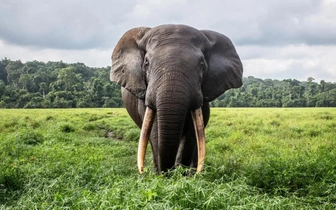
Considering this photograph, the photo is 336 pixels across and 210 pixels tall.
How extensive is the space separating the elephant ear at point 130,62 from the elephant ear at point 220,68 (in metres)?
0.97

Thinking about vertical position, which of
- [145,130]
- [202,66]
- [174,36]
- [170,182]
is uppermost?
[174,36]

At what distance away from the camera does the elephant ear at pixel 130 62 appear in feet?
19.4

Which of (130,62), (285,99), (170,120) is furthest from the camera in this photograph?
(285,99)

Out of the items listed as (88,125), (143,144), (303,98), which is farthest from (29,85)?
(143,144)

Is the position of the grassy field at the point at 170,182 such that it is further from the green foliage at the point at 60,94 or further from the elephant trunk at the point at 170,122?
the green foliage at the point at 60,94

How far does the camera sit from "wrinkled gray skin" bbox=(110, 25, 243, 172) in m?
4.87

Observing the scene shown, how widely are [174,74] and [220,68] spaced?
152cm

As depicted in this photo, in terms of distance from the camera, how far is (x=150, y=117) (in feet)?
17.7

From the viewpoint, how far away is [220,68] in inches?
244

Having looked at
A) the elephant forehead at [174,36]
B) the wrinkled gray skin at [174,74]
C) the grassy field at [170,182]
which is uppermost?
the elephant forehead at [174,36]

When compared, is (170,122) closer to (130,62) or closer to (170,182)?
(170,182)

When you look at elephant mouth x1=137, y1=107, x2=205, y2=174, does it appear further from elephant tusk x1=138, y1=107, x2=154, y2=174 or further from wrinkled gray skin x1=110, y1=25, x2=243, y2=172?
wrinkled gray skin x1=110, y1=25, x2=243, y2=172

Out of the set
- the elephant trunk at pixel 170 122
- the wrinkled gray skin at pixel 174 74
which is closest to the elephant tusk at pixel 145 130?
the wrinkled gray skin at pixel 174 74

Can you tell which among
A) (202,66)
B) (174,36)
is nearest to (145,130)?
(202,66)
